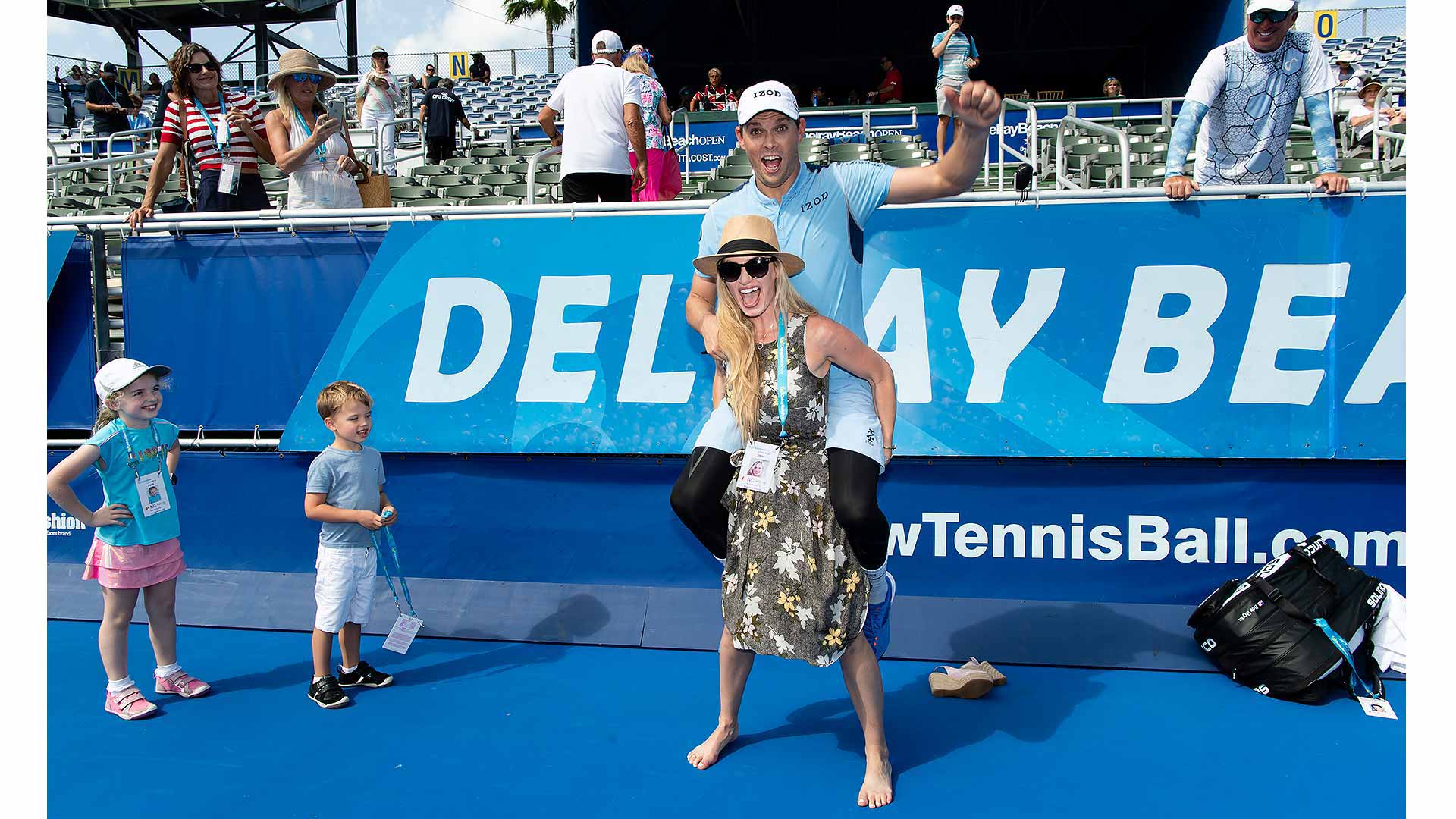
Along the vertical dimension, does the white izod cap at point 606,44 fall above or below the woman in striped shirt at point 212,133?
above

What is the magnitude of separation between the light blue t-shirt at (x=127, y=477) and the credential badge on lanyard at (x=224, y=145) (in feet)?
7.48

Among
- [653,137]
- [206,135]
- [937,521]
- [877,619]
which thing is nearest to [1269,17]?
[937,521]

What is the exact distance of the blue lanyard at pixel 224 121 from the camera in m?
6.05

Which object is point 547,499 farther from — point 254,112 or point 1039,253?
point 254,112

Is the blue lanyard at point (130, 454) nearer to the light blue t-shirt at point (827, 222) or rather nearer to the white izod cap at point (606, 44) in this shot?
the light blue t-shirt at point (827, 222)

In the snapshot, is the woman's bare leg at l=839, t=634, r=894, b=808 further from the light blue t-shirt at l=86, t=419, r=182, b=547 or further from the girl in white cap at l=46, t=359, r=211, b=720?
the light blue t-shirt at l=86, t=419, r=182, b=547

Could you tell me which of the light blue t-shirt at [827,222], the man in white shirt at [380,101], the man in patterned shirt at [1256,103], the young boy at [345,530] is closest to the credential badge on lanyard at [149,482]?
the young boy at [345,530]

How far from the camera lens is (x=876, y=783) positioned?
346 cm

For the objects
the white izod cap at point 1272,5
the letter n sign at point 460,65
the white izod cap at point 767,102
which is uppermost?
the letter n sign at point 460,65

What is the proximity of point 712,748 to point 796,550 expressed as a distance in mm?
867

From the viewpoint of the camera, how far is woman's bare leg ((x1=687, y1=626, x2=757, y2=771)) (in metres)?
3.71

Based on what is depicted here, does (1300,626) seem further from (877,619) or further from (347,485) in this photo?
(347,485)

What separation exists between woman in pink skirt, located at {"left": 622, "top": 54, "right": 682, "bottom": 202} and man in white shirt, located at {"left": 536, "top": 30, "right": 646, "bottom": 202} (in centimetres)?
9

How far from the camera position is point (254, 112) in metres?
6.54
